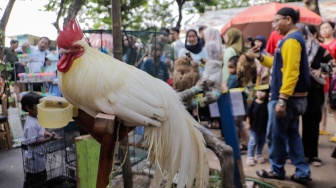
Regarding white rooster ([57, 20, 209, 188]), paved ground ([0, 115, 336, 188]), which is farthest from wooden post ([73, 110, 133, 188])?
paved ground ([0, 115, 336, 188])

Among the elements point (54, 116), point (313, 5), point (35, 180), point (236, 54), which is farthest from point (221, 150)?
point (313, 5)

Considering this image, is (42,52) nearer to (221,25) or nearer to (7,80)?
(7,80)

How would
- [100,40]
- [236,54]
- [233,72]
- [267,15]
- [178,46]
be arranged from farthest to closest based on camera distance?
[267,15] → [178,46] → [236,54] → [233,72] → [100,40]

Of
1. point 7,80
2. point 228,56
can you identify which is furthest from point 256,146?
point 7,80

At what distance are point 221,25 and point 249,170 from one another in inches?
295

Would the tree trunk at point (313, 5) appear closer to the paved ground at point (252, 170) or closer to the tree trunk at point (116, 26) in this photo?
the paved ground at point (252, 170)

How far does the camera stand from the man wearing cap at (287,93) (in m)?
2.79

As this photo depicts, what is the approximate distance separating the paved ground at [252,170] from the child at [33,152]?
1.93 feet

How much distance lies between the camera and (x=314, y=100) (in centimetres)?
364

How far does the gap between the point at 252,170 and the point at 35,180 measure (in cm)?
236

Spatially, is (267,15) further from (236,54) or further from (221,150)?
(221,150)

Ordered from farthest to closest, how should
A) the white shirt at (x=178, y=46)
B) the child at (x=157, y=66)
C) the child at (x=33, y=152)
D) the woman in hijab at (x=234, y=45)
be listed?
the white shirt at (x=178, y=46)
the woman in hijab at (x=234, y=45)
the child at (x=157, y=66)
the child at (x=33, y=152)

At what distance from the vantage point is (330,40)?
447 cm

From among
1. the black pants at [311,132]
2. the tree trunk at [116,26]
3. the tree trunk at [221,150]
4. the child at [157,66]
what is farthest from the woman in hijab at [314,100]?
the tree trunk at [116,26]
